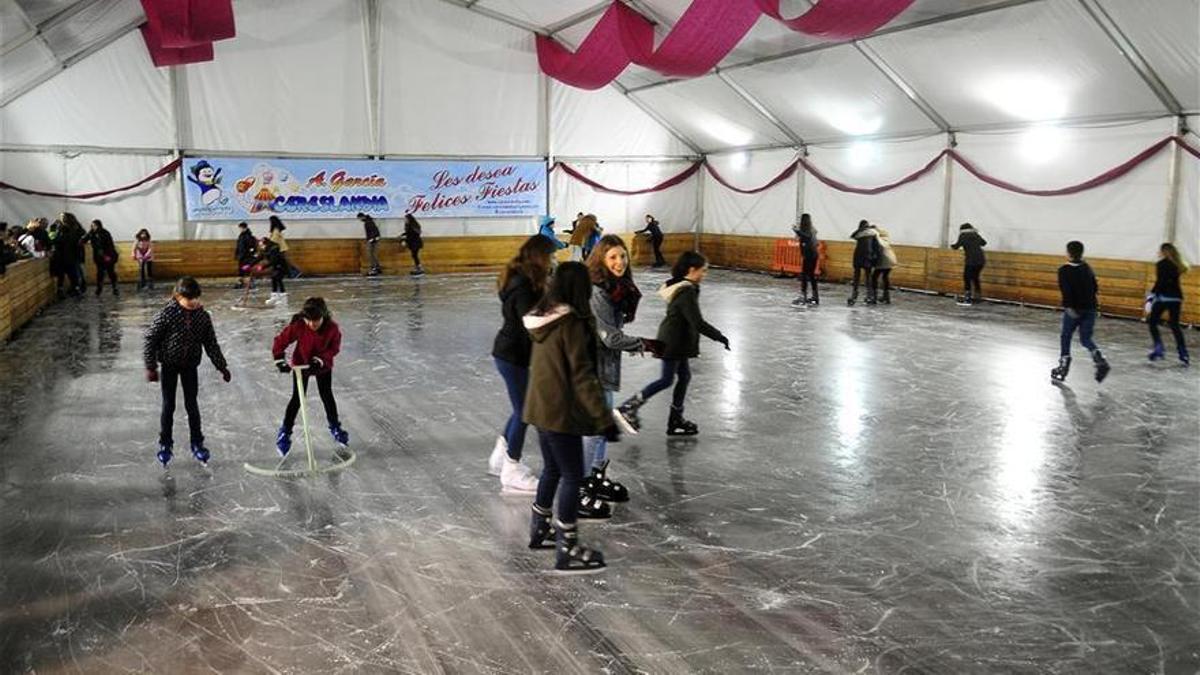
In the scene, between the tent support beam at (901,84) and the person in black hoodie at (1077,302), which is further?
the tent support beam at (901,84)

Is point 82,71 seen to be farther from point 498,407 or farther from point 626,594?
point 626,594

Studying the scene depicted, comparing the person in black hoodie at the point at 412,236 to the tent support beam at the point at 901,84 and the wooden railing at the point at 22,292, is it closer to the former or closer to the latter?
the wooden railing at the point at 22,292

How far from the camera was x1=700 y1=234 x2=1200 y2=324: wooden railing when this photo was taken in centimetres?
1272

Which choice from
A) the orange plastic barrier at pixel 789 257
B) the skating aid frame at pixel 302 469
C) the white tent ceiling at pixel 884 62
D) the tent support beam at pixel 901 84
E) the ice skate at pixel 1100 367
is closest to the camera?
the skating aid frame at pixel 302 469

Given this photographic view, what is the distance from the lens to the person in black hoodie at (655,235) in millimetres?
21844

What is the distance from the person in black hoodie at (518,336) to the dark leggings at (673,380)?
128cm

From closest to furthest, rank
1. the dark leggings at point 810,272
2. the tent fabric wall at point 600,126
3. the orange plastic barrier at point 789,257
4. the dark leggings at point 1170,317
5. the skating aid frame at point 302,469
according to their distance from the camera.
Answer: the skating aid frame at point 302,469, the dark leggings at point 1170,317, the dark leggings at point 810,272, the orange plastic barrier at point 789,257, the tent fabric wall at point 600,126

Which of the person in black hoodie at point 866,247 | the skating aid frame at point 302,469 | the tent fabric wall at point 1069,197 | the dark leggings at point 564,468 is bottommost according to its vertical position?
the skating aid frame at point 302,469

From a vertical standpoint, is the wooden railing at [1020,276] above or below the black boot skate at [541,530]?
above

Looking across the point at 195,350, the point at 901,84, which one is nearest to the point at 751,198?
the point at 901,84

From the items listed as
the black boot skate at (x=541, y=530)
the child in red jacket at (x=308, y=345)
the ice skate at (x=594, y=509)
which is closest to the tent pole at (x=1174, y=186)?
the ice skate at (x=594, y=509)

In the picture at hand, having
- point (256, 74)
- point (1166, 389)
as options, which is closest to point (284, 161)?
point (256, 74)

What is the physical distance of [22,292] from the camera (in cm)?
1154

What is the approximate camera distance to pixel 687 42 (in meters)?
13.9
